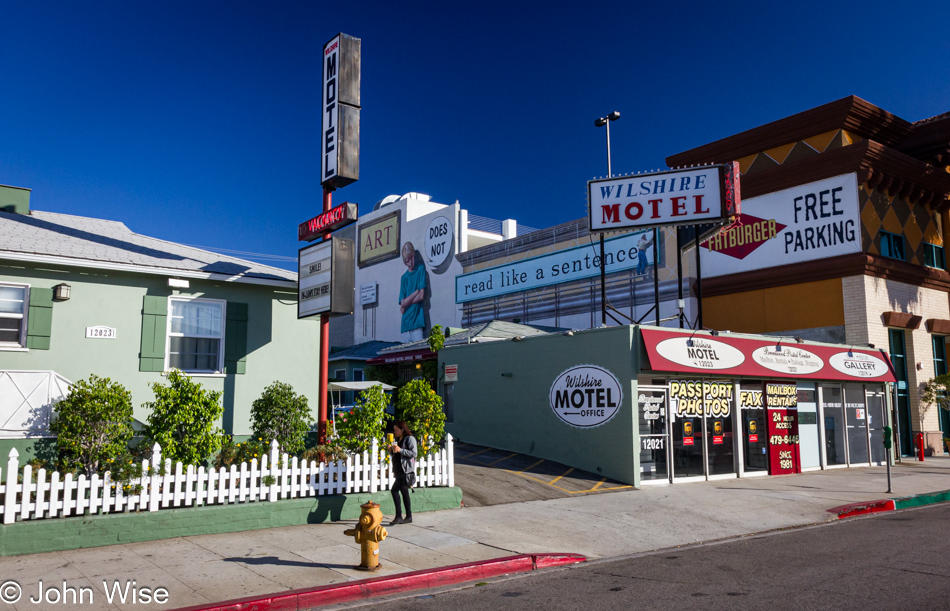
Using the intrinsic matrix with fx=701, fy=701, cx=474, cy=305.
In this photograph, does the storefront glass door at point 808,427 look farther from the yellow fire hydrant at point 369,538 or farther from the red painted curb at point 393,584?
the yellow fire hydrant at point 369,538

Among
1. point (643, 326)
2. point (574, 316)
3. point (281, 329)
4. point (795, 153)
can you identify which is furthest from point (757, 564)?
point (574, 316)

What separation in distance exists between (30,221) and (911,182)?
1127 inches

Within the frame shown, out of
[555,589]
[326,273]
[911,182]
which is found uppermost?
[911,182]

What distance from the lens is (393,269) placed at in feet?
171

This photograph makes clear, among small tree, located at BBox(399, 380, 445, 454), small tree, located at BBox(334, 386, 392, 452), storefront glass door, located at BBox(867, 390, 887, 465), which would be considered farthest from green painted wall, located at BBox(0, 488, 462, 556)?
storefront glass door, located at BBox(867, 390, 887, 465)

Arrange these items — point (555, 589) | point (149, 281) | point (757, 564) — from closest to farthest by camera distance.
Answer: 1. point (555, 589)
2. point (757, 564)
3. point (149, 281)

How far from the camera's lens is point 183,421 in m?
10.9

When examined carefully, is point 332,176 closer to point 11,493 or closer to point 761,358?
point 11,493

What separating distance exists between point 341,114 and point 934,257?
25.4 meters

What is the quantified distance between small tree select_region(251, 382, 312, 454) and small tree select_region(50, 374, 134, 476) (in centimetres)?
326

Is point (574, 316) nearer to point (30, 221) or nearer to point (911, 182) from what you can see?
point (911, 182)

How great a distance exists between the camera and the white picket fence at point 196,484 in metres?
9.17

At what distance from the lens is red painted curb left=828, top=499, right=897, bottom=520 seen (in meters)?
13.9

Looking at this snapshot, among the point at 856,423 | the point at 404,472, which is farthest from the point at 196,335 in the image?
the point at 856,423
